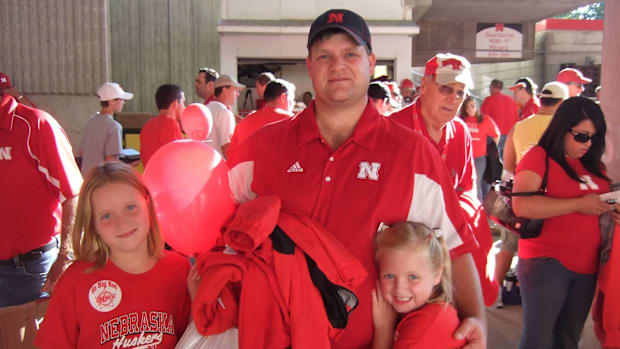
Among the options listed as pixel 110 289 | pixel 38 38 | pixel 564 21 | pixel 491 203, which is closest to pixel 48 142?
pixel 110 289

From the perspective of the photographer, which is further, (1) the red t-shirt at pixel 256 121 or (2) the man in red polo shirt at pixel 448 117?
(1) the red t-shirt at pixel 256 121

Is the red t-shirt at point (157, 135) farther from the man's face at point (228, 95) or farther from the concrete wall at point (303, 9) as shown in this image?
the concrete wall at point (303, 9)

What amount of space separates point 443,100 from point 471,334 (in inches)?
73.5

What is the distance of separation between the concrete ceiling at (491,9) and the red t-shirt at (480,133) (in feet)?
16.7

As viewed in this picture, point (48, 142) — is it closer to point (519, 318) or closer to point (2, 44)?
point (519, 318)

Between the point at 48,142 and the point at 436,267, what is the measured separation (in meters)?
2.43

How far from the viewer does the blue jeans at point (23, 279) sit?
9.82 ft

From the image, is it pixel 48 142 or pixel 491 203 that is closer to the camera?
pixel 48 142

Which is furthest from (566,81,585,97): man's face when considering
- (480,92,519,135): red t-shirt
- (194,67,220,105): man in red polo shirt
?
(194,67,220,105): man in red polo shirt

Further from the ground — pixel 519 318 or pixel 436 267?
pixel 436 267

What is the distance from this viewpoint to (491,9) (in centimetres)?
1431

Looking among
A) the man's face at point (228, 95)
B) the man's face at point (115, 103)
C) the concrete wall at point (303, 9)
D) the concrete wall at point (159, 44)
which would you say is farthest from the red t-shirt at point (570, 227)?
the concrete wall at point (159, 44)

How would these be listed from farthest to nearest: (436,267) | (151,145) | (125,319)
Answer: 1. (151,145)
2. (125,319)
3. (436,267)

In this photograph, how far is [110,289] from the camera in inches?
81.6
